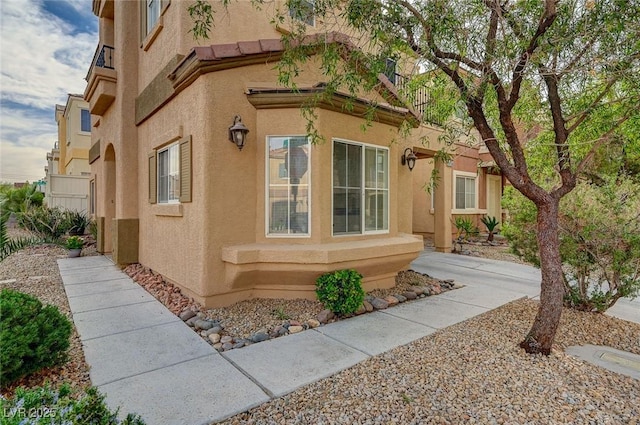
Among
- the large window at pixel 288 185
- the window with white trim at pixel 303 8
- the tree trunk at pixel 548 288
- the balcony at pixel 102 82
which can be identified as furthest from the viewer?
the balcony at pixel 102 82

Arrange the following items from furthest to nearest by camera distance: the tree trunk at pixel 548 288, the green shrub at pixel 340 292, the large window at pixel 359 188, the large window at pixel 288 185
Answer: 1. the large window at pixel 359 188
2. the large window at pixel 288 185
3. the green shrub at pixel 340 292
4. the tree trunk at pixel 548 288

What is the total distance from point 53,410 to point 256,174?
4.91 m

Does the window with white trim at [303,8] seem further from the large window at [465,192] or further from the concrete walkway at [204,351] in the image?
the large window at [465,192]

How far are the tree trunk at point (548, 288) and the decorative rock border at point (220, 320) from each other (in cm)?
265

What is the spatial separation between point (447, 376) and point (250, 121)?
528cm

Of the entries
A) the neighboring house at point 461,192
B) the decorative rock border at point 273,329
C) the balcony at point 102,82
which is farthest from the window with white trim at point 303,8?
the neighboring house at point 461,192

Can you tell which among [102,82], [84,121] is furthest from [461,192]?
[84,121]

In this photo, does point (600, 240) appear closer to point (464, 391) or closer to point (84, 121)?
point (464, 391)

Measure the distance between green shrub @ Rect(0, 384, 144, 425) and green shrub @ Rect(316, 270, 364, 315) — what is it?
4.01m

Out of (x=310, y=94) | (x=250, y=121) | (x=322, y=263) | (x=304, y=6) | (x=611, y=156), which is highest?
(x=304, y=6)

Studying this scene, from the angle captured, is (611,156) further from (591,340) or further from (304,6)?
(304,6)

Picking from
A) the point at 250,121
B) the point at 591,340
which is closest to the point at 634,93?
the point at 591,340

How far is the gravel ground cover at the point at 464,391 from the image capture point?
3225mm

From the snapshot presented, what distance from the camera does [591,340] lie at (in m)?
5.20
